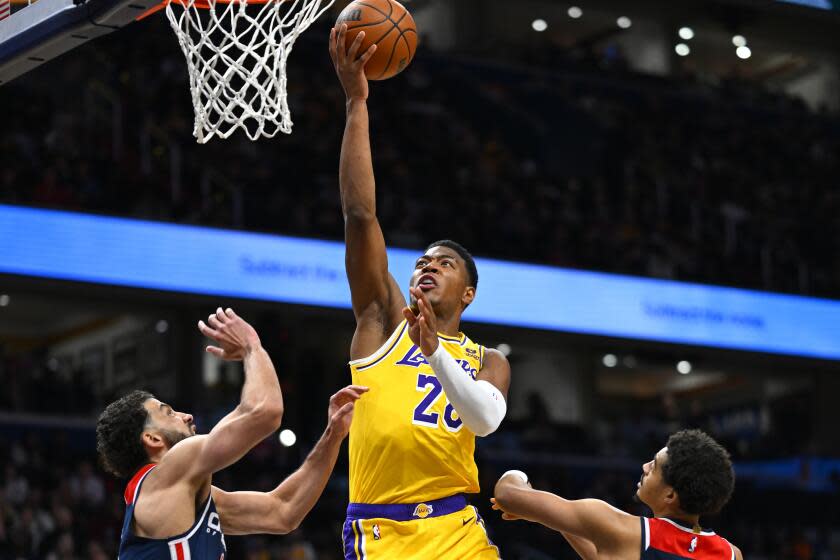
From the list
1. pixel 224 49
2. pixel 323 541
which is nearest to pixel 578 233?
pixel 323 541

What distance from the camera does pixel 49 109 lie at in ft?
49.0

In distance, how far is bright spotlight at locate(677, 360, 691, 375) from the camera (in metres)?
23.9

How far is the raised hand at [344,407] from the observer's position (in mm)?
4625

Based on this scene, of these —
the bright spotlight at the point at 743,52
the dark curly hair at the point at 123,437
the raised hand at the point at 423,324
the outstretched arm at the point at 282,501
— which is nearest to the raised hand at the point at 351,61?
the raised hand at the point at 423,324

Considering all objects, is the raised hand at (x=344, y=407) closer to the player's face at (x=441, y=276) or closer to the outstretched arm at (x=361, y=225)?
the outstretched arm at (x=361, y=225)

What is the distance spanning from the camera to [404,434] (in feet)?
15.4

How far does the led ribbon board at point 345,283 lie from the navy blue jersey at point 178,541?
9343 mm

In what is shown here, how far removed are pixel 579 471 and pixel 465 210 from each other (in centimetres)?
361

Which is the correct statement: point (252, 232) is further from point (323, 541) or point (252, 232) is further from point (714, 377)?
point (714, 377)

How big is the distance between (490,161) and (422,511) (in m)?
14.9

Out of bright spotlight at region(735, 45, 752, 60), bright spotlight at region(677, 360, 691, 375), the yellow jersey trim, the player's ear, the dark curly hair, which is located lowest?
the dark curly hair

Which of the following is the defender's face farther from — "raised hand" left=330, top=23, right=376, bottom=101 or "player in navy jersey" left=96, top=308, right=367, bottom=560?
"raised hand" left=330, top=23, right=376, bottom=101

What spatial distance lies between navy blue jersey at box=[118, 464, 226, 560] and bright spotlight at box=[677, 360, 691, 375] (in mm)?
19972

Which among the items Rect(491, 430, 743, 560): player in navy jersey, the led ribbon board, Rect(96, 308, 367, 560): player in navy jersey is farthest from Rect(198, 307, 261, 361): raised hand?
the led ribbon board
